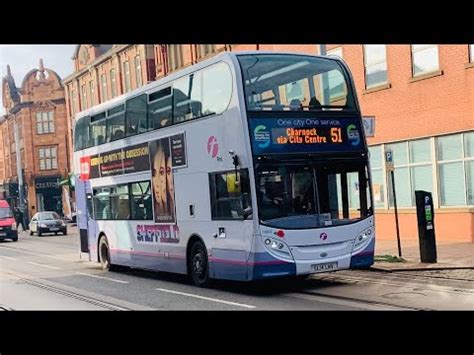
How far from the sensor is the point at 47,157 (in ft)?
201

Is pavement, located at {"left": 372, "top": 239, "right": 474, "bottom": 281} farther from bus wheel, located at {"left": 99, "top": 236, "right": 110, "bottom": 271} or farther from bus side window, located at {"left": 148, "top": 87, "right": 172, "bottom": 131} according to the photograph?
bus wheel, located at {"left": 99, "top": 236, "right": 110, "bottom": 271}

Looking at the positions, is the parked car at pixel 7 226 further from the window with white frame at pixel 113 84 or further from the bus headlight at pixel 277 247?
the bus headlight at pixel 277 247

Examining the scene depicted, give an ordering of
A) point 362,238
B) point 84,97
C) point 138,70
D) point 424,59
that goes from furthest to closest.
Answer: point 84,97, point 138,70, point 424,59, point 362,238

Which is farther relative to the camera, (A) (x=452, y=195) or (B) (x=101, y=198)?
(A) (x=452, y=195)

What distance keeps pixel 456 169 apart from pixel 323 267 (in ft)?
30.0

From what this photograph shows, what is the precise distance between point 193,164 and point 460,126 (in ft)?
30.5

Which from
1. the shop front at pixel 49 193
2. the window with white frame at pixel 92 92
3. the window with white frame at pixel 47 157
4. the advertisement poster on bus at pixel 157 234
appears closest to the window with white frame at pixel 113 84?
the window with white frame at pixel 92 92

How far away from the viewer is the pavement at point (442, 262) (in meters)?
13.0

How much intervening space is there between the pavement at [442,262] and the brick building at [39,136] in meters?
45.0

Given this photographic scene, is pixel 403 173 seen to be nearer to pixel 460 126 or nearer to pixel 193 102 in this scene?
pixel 460 126

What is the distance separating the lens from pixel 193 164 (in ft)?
42.0

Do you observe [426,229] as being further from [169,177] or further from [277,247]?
[169,177]

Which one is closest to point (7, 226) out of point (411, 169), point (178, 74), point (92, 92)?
point (92, 92)
